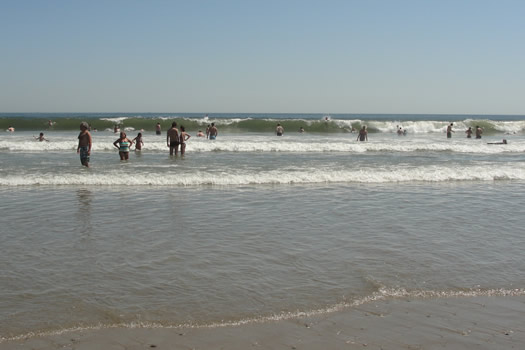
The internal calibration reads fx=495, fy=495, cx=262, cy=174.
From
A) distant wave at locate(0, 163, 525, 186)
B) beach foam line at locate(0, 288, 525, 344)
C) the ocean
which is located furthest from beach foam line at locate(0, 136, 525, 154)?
beach foam line at locate(0, 288, 525, 344)

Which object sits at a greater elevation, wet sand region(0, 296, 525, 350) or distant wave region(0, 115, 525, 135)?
distant wave region(0, 115, 525, 135)

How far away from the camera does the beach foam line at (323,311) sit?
14.2 ft

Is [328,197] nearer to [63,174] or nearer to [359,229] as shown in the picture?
[359,229]

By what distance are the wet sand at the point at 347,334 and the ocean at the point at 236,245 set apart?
0.17 m

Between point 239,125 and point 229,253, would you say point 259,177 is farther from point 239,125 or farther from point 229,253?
point 239,125

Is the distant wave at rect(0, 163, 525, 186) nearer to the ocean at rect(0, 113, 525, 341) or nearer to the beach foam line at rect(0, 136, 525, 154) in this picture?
the ocean at rect(0, 113, 525, 341)

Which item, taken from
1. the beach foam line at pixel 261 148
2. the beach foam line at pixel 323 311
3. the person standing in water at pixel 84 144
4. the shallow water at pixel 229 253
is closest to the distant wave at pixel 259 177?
the person standing in water at pixel 84 144

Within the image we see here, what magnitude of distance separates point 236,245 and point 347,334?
9.83ft

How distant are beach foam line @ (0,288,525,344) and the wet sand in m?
0.06

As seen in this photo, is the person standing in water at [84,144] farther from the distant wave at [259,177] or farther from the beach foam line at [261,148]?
the beach foam line at [261,148]

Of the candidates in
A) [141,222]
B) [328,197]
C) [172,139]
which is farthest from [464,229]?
[172,139]

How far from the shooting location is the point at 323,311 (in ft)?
15.7

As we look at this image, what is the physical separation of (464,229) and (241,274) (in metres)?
4.42

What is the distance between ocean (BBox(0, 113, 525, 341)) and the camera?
194 inches
